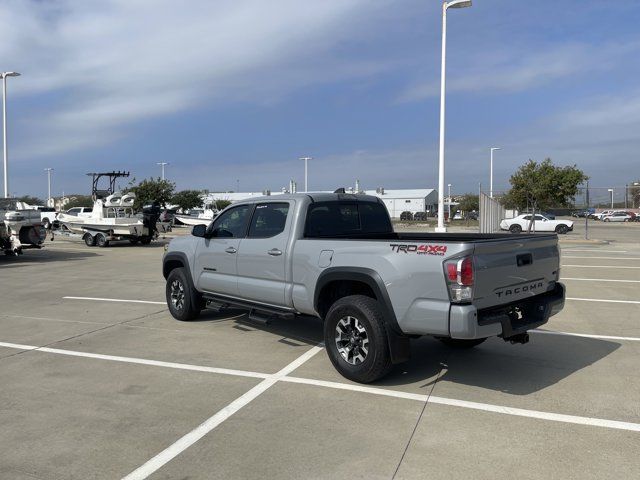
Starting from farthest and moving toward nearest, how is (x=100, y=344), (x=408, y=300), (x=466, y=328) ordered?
(x=100, y=344) → (x=408, y=300) → (x=466, y=328)

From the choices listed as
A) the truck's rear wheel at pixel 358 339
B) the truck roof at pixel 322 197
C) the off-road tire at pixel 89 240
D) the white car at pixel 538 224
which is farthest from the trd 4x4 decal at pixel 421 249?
the white car at pixel 538 224

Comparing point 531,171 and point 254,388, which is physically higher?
point 531,171

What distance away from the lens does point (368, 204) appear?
22.9ft

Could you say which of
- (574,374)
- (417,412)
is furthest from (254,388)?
(574,374)

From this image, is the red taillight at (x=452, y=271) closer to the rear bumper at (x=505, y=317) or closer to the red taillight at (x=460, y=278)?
the red taillight at (x=460, y=278)

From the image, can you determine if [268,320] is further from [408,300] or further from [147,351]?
[408,300]

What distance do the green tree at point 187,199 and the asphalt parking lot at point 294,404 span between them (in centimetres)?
6026

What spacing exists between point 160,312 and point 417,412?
5524 mm

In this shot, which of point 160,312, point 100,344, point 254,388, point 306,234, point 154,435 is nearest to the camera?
point 154,435

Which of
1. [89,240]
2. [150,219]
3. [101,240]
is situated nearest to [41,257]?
[101,240]

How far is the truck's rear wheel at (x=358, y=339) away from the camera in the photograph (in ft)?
16.3

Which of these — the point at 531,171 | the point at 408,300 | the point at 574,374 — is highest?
the point at 531,171

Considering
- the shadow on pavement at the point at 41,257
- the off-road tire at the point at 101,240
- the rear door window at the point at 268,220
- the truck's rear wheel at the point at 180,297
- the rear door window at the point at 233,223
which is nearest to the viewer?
the rear door window at the point at 268,220

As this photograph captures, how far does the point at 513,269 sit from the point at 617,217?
6057cm
